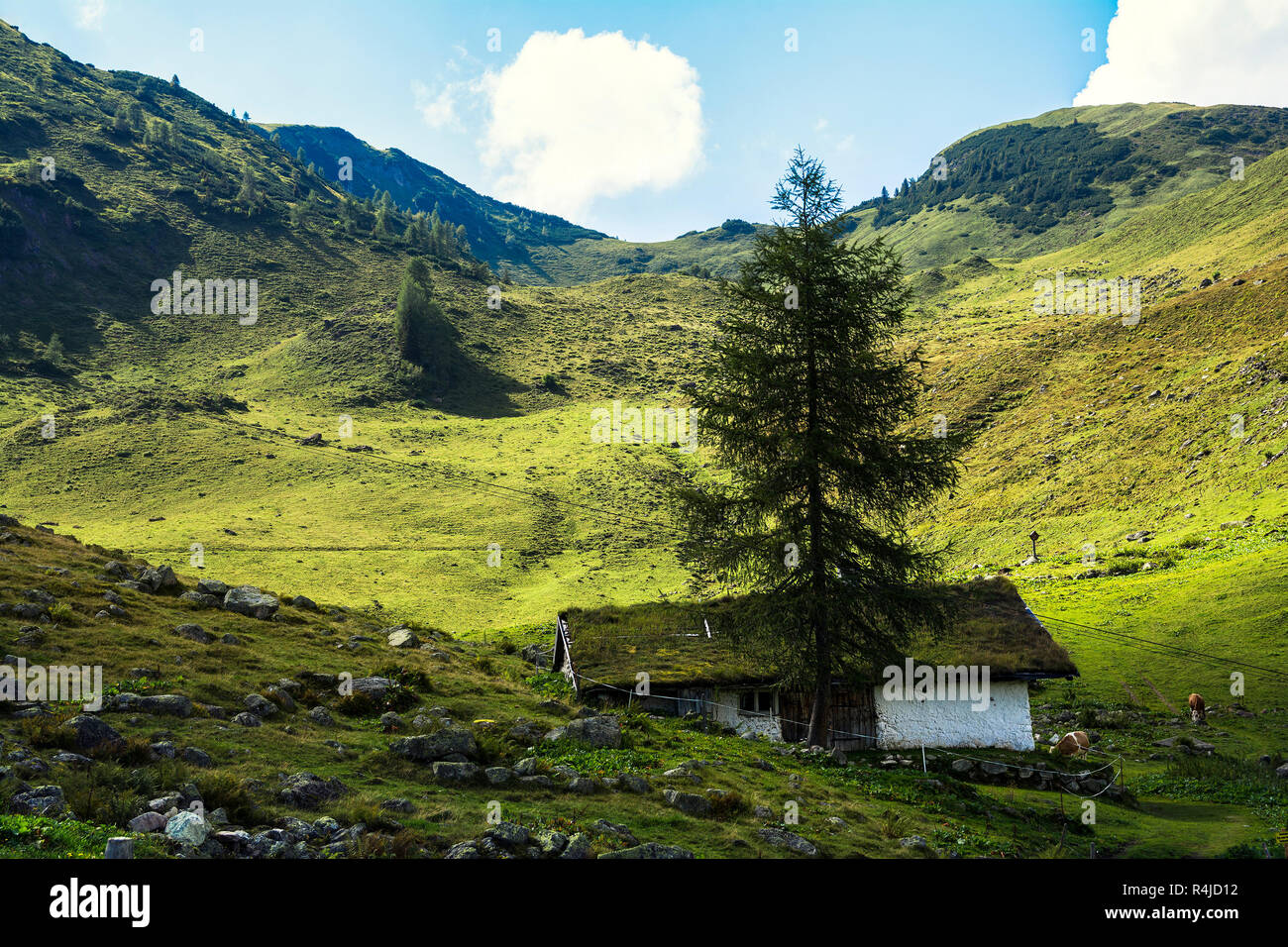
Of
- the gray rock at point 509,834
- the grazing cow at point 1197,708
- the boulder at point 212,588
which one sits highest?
the boulder at point 212,588

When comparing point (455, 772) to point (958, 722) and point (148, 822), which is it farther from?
point (958, 722)

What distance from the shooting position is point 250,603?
1043 inches

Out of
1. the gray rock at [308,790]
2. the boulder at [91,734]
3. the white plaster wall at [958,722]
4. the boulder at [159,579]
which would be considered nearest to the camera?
the gray rock at [308,790]

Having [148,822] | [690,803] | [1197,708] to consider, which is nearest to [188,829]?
[148,822]

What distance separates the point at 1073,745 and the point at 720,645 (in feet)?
40.9

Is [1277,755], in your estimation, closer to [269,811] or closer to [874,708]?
[874,708]

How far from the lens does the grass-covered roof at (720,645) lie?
24781 mm

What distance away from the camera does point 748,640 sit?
21328mm

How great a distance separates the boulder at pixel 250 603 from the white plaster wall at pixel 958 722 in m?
22.1

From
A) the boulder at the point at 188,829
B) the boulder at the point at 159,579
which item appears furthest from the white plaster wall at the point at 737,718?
the boulder at the point at 159,579

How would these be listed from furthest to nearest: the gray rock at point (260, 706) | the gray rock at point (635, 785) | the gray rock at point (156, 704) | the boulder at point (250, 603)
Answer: the boulder at point (250, 603)
the gray rock at point (260, 706)
the gray rock at point (635, 785)
the gray rock at point (156, 704)

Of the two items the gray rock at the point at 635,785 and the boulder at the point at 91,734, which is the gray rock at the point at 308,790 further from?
the gray rock at the point at 635,785

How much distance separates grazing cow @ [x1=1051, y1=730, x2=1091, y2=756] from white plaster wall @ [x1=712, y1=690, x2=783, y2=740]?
9.78 metres

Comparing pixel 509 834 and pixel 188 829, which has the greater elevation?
pixel 188 829
